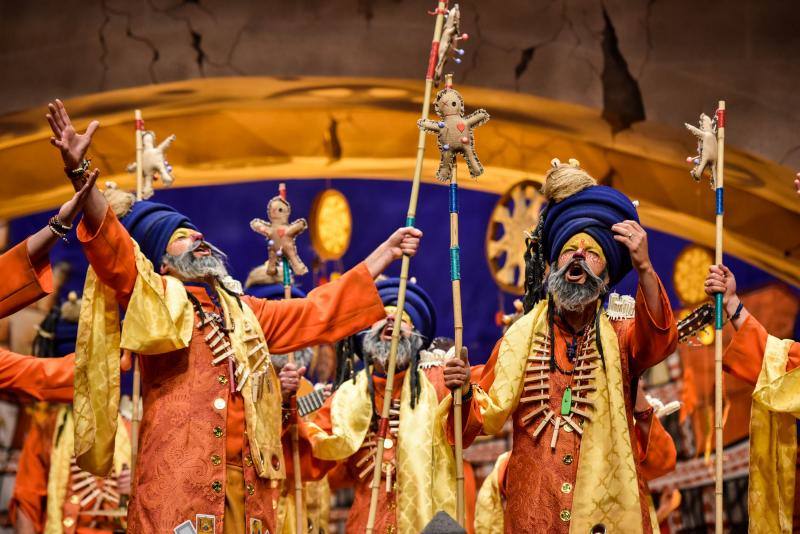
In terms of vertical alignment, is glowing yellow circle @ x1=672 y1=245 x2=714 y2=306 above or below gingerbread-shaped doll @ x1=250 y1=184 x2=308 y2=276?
above

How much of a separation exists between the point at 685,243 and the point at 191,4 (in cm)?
378

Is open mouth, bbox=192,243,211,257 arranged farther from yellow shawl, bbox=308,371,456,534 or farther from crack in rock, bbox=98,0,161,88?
crack in rock, bbox=98,0,161,88

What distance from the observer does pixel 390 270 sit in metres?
9.11

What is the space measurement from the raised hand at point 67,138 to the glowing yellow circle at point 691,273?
211 inches

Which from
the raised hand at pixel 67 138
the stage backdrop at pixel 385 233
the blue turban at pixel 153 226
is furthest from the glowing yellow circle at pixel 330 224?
the raised hand at pixel 67 138

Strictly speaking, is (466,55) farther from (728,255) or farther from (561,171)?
(561,171)

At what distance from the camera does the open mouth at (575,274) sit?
191 inches

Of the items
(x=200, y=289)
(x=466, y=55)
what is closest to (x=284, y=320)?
(x=200, y=289)

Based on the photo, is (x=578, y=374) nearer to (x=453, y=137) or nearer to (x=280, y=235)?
(x=453, y=137)

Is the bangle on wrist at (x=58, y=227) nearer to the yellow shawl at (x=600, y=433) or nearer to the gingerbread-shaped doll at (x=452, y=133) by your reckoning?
the gingerbread-shaped doll at (x=452, y=133)

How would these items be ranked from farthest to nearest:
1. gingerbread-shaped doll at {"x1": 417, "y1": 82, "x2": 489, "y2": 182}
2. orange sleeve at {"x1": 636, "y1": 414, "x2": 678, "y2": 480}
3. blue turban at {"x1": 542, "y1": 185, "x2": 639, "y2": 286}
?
orange sleeve at {"x1": 636, "y1": 414, "x2": 678, "y2": 480} < gingerbread-shaped doll at {"x1": 417, "y1": 82, "x2": 489, "y2": 182} < blue turban at {"x1": 542, "y1": 185, "x2": 639, "y2": 286}

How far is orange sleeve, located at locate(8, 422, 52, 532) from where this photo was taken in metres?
7.16

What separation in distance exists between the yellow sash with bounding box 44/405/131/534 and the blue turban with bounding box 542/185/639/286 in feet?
10.5

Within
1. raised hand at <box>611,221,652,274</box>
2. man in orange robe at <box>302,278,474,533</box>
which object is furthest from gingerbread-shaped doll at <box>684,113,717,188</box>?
man in orange robe at <box>302,278,474,533</box>
